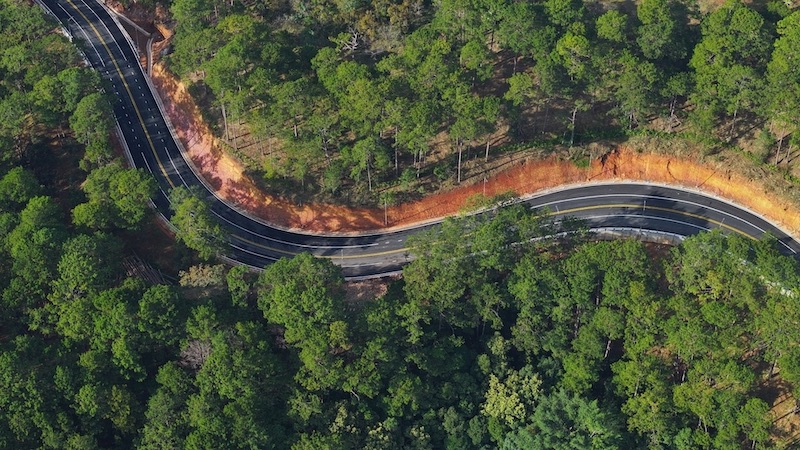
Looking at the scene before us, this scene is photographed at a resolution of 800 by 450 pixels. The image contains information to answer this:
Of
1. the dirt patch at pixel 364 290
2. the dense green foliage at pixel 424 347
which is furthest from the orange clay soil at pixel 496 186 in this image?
the dense green foliage at pixel 424 347

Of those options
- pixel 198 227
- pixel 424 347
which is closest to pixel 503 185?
pixel 424 347

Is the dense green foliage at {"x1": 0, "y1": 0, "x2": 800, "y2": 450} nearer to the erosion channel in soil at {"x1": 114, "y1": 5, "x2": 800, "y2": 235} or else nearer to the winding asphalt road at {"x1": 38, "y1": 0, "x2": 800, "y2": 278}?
the winding asphalt road at {"x1": 38, "y1": 0, "x2": 800, "y2": 278}

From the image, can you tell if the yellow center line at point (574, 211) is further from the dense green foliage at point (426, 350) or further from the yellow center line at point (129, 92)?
the yellow center line at point (129, 92)

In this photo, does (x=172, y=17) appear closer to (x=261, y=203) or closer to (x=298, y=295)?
(x=261, y=203)

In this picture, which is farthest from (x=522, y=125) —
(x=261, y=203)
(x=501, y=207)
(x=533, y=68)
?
(x=261, y=203)

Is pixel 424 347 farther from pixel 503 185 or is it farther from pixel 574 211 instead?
pixel 574 211
